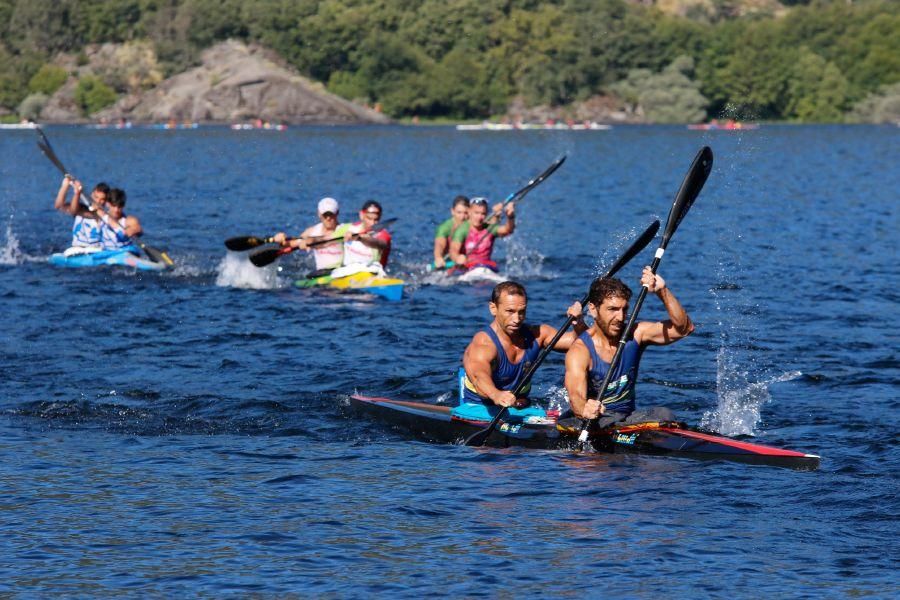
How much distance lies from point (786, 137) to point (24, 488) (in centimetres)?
10737

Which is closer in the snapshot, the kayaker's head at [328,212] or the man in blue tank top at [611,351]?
the man in blue tank top at [611,351]

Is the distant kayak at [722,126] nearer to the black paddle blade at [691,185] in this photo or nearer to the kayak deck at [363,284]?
the kayak deck at [363,284]

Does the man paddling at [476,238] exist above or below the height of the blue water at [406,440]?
above

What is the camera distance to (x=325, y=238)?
83.6ft

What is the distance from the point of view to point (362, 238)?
83.3 ft

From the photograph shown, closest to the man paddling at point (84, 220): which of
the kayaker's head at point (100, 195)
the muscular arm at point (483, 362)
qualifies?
the kayaker's head at point (100, 195)

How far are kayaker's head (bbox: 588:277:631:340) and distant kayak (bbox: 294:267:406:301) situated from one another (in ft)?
37.9

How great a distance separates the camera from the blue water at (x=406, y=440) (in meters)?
10.9

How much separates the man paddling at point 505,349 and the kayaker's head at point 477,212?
441 inches

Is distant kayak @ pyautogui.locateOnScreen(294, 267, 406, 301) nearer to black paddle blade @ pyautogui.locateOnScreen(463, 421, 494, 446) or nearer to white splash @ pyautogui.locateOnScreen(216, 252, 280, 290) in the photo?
white splash @ pyautogui.locateOnScreen(216, 252, 280, 290)

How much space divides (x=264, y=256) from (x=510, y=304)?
38.5ft

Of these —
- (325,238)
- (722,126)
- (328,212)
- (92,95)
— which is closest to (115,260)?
(325,238)

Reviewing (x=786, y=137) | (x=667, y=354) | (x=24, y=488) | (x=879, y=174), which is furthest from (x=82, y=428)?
(x=786, y=137)

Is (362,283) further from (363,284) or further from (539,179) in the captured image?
(539,179)
